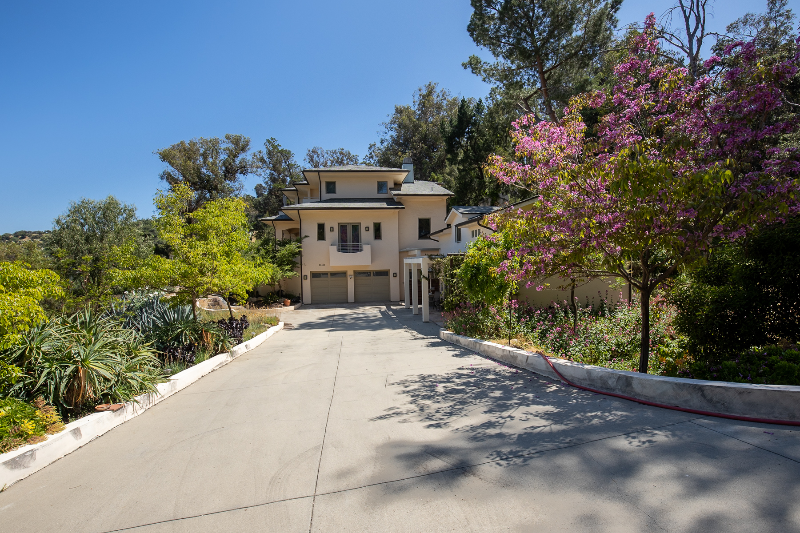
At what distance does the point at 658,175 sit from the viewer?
4973mm

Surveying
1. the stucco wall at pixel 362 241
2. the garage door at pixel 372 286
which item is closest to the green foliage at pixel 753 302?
the stucco wall at pixel 362 241

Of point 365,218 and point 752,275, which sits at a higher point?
point 365,218

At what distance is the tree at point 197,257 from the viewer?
9.60m

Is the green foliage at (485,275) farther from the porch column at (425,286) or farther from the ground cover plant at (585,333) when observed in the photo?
the porch column at (425,286)

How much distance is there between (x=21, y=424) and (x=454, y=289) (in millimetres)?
11771

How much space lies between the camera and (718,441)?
4035 mm

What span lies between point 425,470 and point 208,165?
39156 mm

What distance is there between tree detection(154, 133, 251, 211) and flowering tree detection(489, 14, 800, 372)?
1291 inches

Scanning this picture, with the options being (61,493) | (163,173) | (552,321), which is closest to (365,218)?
(552,321)

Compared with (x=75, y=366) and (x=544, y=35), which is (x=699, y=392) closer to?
Result: (x=75, y=366)

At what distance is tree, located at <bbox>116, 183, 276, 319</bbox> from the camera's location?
960cm

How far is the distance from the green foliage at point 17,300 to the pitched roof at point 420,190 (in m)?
23.0

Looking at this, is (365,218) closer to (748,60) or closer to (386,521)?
(748,60)

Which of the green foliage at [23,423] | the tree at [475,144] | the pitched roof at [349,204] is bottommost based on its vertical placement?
the green foliage at [23,423]
